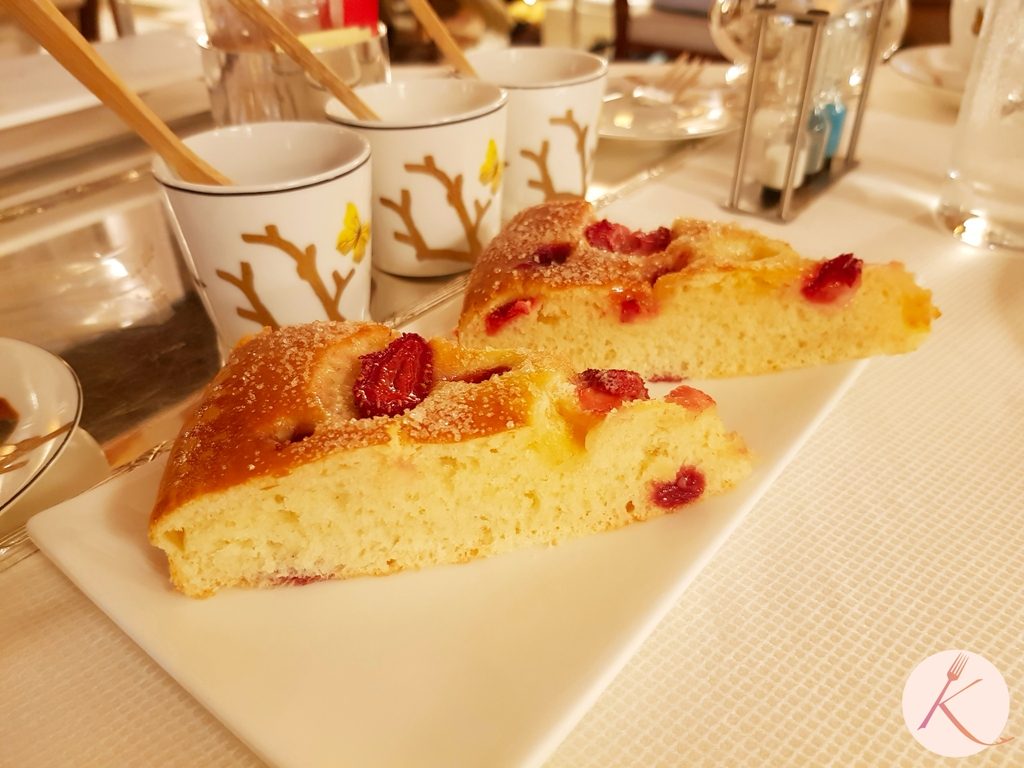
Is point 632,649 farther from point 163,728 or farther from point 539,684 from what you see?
point 163,728

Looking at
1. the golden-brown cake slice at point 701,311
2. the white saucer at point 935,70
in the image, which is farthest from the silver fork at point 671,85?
the golden-brown cake slice at point 701,311

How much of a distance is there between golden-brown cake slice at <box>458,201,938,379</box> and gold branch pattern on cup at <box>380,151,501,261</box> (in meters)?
0.17

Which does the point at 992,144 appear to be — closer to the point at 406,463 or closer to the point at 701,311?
the point at 701,311

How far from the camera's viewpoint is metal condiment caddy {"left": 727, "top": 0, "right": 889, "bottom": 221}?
126cm

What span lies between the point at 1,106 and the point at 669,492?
1.34 metres

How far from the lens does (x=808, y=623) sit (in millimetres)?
678

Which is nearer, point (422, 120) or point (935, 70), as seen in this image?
point (422, 120)

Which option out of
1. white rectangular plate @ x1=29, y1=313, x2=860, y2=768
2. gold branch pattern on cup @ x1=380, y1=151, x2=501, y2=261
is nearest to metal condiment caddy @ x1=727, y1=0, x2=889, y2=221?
gold branch pattern on cup @ x1=380, y1=151, x2=501, y2=261

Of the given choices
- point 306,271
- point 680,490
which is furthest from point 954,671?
point 306,271

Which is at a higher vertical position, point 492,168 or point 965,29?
point 965,29

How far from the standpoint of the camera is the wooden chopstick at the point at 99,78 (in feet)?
2.42

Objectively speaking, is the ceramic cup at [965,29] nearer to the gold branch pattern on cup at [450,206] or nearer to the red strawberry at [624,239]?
the red strawberry at [624,239]

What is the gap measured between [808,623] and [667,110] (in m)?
1.31

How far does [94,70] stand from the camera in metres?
0.79
